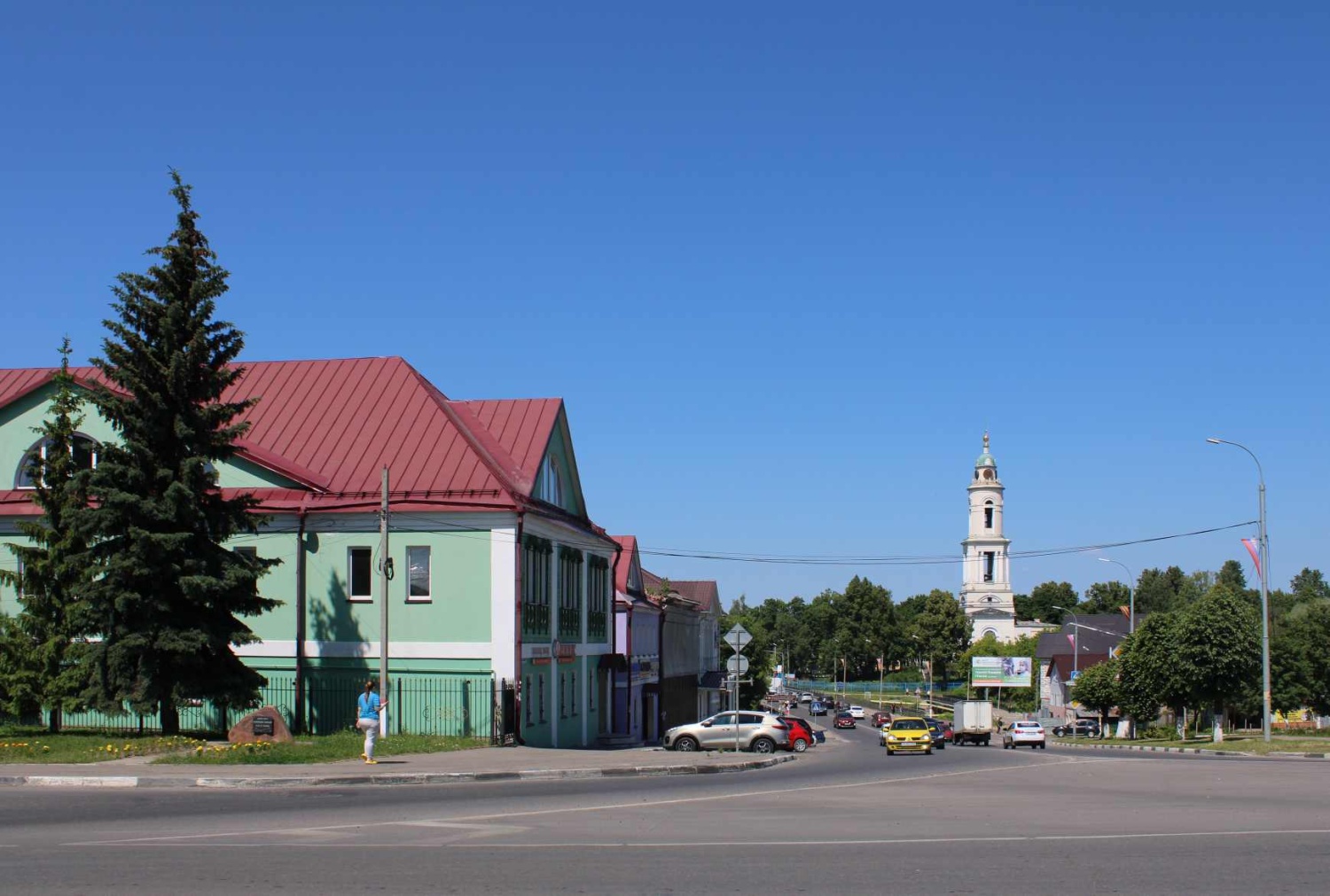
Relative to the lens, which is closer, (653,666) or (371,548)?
(371,548)

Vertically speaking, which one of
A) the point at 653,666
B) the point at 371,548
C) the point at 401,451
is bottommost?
the point at 653,666

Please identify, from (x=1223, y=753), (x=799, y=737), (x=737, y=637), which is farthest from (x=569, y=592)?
(x=1223, y=753)

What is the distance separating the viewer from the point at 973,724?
65875 mm

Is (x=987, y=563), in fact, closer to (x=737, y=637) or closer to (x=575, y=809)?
(x=737, y=637)

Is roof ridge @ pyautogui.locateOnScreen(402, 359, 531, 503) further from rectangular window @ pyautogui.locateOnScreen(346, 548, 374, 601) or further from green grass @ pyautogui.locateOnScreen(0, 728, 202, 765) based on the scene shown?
green grass @ pyautogui.locateOnScreen(0, 728, 202, 765)

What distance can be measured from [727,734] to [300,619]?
12342 millimetres

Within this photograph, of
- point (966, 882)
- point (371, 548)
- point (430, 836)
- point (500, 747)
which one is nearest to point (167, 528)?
point (371, 548)

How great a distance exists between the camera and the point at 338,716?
34.1m

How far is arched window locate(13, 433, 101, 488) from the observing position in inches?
1172

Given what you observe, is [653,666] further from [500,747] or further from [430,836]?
[430,836]

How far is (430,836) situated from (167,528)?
16844mm

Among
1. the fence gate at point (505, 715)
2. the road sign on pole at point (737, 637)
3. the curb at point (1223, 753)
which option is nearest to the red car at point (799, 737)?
the road sign on pole at point (737, 637)

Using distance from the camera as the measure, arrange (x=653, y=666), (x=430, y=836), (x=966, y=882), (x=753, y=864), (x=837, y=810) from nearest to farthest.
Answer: (x=966, y=882) < (x=753, y=864) < (x=430, y=836) < (x=837, y=810) < (x=653, y=666)

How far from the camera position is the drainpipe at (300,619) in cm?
3434
